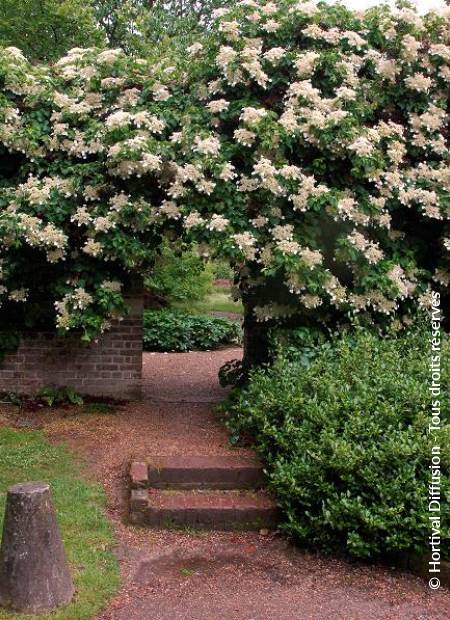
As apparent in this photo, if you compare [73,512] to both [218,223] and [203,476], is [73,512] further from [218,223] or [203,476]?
[218,223]

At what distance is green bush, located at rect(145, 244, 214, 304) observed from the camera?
14.8m

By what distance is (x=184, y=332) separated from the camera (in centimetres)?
1352

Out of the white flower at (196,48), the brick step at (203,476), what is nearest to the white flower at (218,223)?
the white flower at (196,48)

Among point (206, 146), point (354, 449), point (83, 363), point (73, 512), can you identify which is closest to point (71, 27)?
point (83, 363)

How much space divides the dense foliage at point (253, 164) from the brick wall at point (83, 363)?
2.03ft

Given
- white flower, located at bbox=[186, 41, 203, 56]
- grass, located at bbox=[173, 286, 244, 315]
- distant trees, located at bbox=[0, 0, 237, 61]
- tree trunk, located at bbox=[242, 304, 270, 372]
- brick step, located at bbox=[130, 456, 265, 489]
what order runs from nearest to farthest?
→ brick step, located at bbox=[130, 456, 265, 489]
white flower, located at bbox=[186, 41, 203, 56]
tree trunk, located at bbox=[242, 304, 270, 372]
distant trees, located at bbox=[0, 0, 237, 61]
grass, located at bbox=[173, 286, 244, 315]

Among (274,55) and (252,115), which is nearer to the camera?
(252,115)

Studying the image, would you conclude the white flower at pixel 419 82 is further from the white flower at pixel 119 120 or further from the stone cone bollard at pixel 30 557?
the stone cone bollard at pixel 30 557

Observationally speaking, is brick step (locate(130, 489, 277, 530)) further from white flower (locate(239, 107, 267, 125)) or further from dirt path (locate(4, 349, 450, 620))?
white flower (locate(239, 107, 267, 125))

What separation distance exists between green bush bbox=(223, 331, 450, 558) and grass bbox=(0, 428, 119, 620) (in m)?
1.22

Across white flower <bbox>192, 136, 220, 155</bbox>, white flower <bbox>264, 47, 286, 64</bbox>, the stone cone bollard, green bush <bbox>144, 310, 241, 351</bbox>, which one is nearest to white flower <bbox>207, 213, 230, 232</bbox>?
white flower <bbox>192, 136, 220, 155</bbox>

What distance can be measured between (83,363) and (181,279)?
8323 mm

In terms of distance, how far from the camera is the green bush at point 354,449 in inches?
163

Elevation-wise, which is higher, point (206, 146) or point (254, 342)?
point (206, 146)
